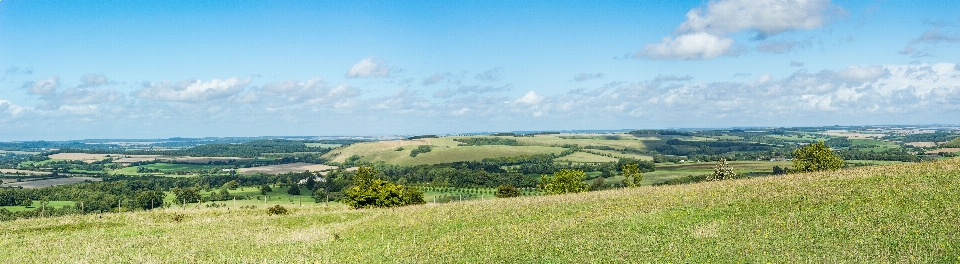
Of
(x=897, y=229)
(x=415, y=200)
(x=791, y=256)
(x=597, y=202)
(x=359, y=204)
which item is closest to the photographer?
(x=791, y=256)

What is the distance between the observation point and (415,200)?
8538 centimetres

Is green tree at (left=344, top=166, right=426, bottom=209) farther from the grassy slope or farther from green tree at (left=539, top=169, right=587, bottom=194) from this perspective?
green tree at (left=539, top=169, right=587, bottom=194)

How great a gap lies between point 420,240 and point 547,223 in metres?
6.82

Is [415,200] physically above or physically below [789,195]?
below

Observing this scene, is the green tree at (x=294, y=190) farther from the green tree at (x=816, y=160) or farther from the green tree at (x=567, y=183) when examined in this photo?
the green tree at (x=816, y=160)

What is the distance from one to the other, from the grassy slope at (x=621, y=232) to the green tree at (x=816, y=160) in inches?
2172

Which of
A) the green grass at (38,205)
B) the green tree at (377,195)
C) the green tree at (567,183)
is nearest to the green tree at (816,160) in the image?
the green tree at (567,183)

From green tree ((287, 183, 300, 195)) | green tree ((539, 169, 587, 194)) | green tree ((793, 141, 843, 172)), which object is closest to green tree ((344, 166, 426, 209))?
green tree ((539, 169, 587, 194))

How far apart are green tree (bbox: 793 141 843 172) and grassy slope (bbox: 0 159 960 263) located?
5517 centimetres

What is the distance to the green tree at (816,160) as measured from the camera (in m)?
89.9

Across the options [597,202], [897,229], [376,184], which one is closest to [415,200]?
[376,184]

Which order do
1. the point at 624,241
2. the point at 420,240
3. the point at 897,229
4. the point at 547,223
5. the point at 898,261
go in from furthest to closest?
1. the point at 547,223
2. the point at 420,240
3. the point at 624,241
4. the point at 897,229
5. the point at 898,261

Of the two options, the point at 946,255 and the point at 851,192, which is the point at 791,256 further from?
the point at 851,192

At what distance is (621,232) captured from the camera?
2517 centimetres
